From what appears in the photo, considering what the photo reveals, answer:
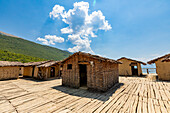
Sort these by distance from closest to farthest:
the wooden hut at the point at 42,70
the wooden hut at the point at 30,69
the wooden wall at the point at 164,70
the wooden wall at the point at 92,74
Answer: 1. the wooden wall at the point at 92,74
2. the wooden wall at the point at 164,70
3. the wooden hut at the point at 42,70
4. the wooden hut at the point at 30,69

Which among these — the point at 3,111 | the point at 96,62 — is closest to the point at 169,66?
the point at 96,62

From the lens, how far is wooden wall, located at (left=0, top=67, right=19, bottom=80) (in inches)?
561

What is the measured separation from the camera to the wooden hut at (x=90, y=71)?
23.1ft

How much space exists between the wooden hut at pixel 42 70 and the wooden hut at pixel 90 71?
6904mm

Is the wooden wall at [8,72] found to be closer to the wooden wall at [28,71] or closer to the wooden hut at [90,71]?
the wooden wall at [28,71]

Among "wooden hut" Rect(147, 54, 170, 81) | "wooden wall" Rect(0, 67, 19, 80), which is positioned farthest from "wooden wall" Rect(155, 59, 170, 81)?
"wooden wall" Rect(0, 67, 19, 80)

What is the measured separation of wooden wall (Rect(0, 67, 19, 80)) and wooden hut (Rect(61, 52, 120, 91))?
541 inches

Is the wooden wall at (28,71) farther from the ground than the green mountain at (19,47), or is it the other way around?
the green mountain at (19,47)

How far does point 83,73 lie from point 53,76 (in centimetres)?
867

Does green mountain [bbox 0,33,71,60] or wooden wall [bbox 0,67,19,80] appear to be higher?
green mountain [bbox 0,33,71,60]

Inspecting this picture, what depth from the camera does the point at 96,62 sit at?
7398mm

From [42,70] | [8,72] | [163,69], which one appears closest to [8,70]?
[8,72]

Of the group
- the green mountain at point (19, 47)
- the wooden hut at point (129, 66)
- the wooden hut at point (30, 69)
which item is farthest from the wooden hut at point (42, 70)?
the green mountain at point (19, 47)

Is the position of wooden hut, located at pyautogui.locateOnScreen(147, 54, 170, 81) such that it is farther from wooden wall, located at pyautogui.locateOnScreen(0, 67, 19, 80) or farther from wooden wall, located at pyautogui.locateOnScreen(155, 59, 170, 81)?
wooden wall, located at pyautogui.locateOnScreen(0, 67, 19, 80)
